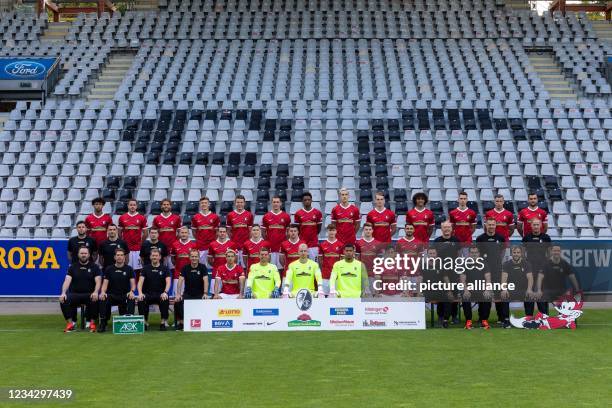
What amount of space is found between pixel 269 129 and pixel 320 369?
18188 millimetres

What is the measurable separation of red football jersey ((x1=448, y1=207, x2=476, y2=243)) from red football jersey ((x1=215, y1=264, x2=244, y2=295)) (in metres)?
3.98

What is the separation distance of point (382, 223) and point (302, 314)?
2.74m

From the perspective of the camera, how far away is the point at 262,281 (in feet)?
54.2

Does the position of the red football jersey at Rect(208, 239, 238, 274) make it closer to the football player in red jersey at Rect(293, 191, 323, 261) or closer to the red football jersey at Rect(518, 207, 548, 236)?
the football player in red jersey at Rect(293, 191, 323, 261)

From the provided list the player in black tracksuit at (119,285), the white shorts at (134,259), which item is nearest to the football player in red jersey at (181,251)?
the white shorts at (134,259)

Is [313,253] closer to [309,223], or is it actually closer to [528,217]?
[309,223]

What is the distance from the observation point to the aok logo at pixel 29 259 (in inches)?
843

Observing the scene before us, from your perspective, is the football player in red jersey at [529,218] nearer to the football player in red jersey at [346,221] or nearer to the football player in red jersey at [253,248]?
the football player in red jersey at [346,221]

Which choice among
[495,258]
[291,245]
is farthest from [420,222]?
[291,245]

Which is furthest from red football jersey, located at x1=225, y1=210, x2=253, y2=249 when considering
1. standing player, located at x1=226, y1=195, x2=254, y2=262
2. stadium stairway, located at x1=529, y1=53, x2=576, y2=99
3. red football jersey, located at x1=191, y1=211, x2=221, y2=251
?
stadium stairway, located at x1=529, y1=53, x2=576, y2=99

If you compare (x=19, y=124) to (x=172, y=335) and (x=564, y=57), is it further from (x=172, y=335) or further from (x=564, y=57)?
(x=564, y=57)

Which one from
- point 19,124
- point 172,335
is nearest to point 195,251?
point 172,335

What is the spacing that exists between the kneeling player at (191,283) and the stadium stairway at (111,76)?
17.7m

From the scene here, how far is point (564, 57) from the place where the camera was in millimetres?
35094
